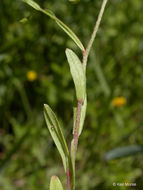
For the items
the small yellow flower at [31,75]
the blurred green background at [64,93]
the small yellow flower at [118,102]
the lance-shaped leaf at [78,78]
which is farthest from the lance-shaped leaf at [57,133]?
the small yellow flower at [118,102]

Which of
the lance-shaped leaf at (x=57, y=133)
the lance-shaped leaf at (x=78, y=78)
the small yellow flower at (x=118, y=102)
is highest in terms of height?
the small yellow flower at (x=118, y=102)

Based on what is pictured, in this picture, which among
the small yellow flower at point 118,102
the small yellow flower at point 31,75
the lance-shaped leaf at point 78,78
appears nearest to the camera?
the lance-shaped leaf at point 78,78

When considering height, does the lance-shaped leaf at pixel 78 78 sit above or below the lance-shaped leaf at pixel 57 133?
above

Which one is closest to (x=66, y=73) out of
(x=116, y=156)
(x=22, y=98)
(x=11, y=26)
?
(x=22, y=98)

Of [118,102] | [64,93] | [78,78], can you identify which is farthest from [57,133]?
[118,102]

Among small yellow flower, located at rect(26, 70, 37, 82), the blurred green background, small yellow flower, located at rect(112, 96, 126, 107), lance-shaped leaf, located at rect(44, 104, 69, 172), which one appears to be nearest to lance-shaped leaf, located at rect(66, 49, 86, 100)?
lance-shaped leaf, located at rect(44, 104, 69, 172)

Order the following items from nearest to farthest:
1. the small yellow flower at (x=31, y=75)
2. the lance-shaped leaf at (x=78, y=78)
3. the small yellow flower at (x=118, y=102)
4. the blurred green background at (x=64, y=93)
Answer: the lance-shaped leaf at (x=78, y=78) → the blurred green background at (x=64, y=93) → the small yellow flower at (x=31, y=75) → the small yellow flower at (x=118, y=102)

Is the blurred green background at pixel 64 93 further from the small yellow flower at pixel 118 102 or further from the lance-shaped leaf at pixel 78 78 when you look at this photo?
the lance-shaped leaf at pixel 78 78

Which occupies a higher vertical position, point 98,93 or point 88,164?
point 98,93

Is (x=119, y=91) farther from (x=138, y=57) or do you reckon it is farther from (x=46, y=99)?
(x=46, y=99)

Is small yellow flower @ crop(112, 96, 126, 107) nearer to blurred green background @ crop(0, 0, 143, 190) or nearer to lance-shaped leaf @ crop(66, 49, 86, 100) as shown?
blurred green background @ crop(0, 0, 143, 190)
